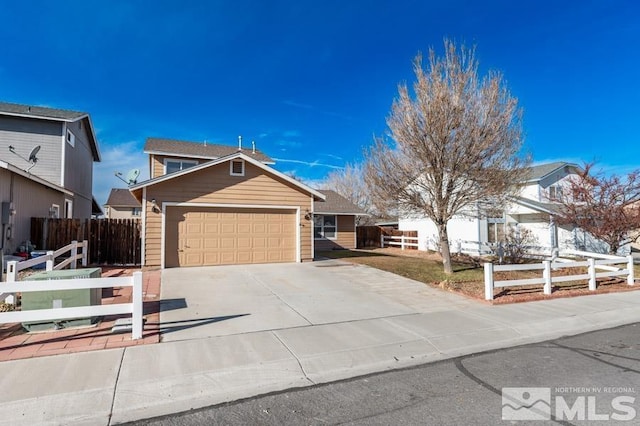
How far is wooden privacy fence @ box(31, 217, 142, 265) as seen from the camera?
13.5 meters

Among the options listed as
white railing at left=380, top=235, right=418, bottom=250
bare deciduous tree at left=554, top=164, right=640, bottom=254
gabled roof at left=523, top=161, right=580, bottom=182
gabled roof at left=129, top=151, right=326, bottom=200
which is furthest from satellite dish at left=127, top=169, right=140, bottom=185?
gabled roof at left=523, top=161, right=580, bottom=182

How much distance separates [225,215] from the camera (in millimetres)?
13883

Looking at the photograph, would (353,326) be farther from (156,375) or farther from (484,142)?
(484,142)

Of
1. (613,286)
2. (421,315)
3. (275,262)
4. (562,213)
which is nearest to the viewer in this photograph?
(421,315)

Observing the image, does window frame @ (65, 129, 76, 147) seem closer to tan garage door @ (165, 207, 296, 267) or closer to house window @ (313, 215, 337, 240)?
tan garage door @ (165, 207, 296, 267)

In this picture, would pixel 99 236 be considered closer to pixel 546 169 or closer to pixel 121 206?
pixel 546 169

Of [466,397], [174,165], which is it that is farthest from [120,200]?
[466,397]

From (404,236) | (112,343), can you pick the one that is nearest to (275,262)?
(112,343)

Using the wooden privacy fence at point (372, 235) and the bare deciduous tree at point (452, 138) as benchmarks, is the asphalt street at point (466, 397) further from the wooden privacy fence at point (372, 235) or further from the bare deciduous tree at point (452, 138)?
the wooden privacy fence at point (372, 235)

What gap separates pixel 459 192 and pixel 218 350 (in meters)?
9.65

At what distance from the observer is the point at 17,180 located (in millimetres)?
12586

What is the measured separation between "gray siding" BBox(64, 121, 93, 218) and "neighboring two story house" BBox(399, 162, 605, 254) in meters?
18.8

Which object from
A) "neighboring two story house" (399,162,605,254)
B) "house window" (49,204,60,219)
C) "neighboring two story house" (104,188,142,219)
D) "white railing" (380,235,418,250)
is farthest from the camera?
"neighboring two story house" (104,188,142,219)

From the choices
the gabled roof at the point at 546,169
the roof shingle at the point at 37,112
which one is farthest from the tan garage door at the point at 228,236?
the gabled roof at the point at 546,169
